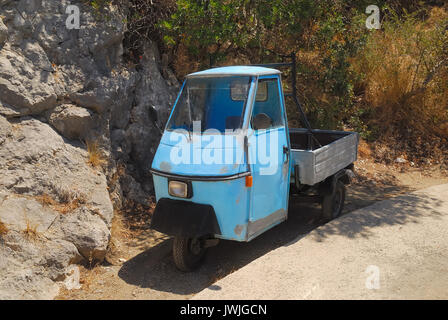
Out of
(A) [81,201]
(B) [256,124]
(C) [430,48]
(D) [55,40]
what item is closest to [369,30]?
(C) [430,48]

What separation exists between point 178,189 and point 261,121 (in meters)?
1.21

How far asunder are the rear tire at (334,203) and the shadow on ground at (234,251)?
186mm

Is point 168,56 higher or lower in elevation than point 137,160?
higher

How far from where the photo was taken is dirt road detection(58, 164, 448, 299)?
187 inches

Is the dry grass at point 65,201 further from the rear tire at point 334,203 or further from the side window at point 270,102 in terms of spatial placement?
the rear tire at point 334,203

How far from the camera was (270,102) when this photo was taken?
17.9 feet

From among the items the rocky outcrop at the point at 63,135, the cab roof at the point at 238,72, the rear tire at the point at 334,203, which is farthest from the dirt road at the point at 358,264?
the cab roof at the point at 238,72

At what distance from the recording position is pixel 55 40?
6.32 m

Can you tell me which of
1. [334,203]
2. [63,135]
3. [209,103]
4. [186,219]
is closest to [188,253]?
[186,219]

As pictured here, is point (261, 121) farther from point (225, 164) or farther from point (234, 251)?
point (234, 251)

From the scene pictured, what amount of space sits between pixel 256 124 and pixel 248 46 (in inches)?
144

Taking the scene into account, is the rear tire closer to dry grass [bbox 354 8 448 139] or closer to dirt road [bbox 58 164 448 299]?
dirt road [bbox 58 164 448 299]

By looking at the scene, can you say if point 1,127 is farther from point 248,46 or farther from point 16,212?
point 248,46

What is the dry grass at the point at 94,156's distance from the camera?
244 inches
